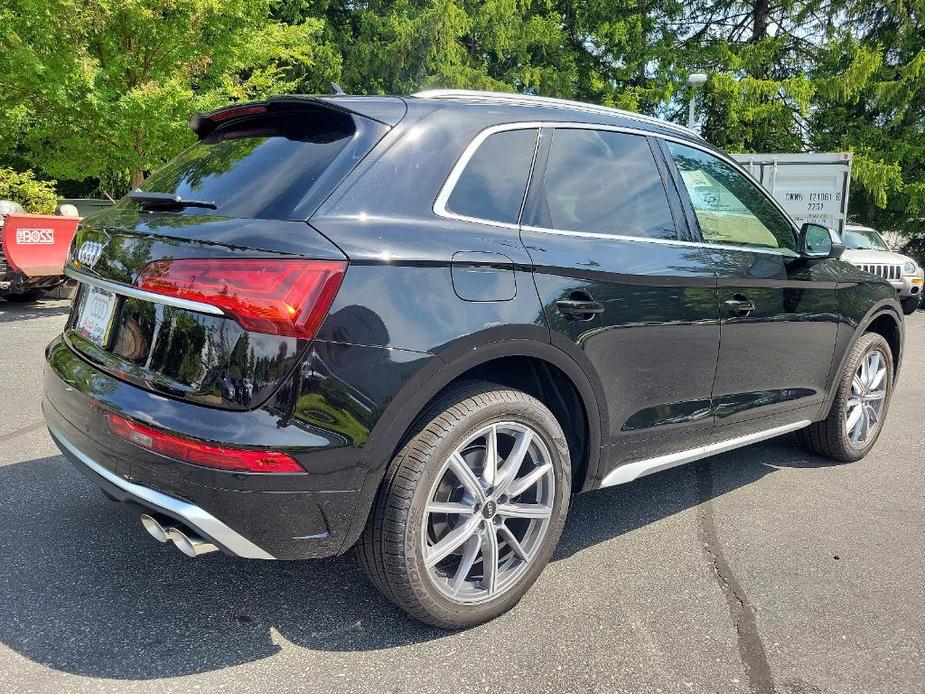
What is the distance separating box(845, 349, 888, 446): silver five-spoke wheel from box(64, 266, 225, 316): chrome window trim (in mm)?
3724

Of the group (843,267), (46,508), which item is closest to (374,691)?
(46,508)

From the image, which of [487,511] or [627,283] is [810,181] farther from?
[487,511]

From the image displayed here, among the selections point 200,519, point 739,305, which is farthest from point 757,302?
point 200,519

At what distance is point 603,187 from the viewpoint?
3.05 meters

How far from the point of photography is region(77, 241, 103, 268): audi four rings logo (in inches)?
105

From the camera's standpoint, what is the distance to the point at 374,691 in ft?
7.47

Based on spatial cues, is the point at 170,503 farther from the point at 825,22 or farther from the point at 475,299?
the point at 825,22

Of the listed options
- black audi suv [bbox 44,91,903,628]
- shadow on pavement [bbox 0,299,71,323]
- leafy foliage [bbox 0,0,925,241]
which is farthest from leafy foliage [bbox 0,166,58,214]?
black audi suv [bbox 44,91,903,628]

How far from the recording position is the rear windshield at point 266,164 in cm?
238

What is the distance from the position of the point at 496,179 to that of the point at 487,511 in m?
1.17

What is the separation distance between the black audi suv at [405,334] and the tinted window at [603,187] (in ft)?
0.04

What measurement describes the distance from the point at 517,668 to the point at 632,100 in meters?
22.8

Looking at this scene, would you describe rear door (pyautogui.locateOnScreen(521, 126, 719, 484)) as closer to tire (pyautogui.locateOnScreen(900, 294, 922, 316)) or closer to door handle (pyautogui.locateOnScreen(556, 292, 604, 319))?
door handle (pyautogui.locateOnScreen(556, 292, 604, 319))

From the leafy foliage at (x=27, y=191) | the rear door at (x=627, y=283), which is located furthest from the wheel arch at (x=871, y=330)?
the leafy foliage at (x=27, y=191)
